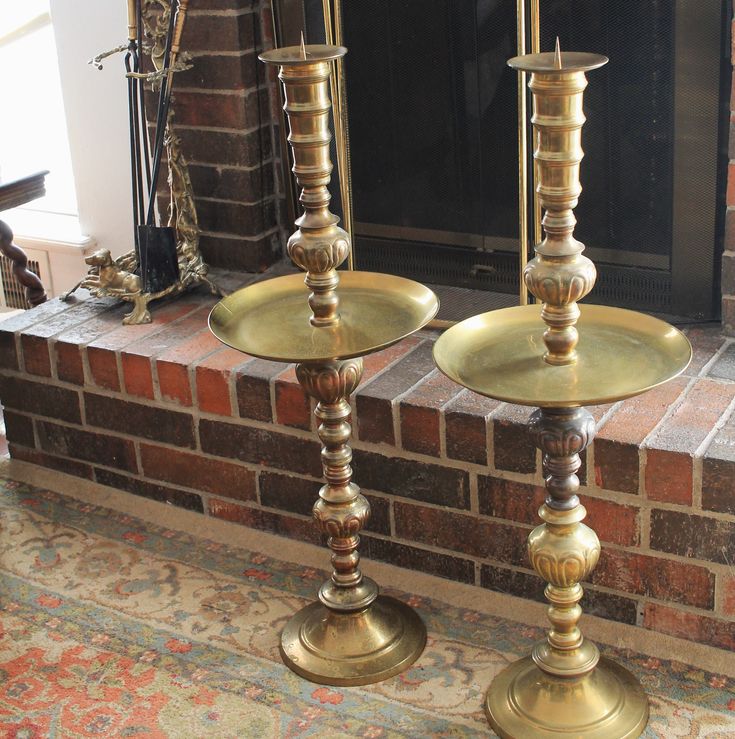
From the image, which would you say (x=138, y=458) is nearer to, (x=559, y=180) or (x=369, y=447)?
(x=369, y=447)

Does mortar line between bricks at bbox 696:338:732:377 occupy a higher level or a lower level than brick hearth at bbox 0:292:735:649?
higher

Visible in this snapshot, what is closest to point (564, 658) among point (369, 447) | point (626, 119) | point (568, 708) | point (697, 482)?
point (568, 708)

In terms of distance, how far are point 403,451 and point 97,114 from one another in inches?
60.5

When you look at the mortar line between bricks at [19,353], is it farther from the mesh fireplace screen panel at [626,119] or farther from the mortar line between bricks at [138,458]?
the mesh fireplace screen panel at [626,119]

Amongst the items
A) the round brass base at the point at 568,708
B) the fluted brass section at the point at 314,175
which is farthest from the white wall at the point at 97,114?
the round brass base at the point at 568,708

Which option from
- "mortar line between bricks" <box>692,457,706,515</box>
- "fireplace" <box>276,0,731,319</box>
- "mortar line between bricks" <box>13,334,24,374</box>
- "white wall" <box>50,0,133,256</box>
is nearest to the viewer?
"mortar line between bricks" <box>692,457,706,515</box>

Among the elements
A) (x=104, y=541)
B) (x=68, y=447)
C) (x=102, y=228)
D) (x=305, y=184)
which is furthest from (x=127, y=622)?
(x=102, y=228)

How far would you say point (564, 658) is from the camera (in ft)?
5.28

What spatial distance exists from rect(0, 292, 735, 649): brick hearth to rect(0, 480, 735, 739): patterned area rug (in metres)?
0.09

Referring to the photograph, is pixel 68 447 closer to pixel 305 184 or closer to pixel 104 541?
pixel 104 541

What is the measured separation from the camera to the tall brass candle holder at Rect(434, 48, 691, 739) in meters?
1.33

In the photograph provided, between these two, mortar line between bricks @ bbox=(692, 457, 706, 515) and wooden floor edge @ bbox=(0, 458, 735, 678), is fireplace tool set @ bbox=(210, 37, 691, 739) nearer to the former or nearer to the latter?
wooden floor edge @ bbox=(0, 458, 735, 678)

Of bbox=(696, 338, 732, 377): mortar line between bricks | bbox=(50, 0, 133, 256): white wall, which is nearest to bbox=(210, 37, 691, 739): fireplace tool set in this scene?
bbox=(696, 338, 732, 377): mortar line between bricks

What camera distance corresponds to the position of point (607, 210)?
221 centimetres
